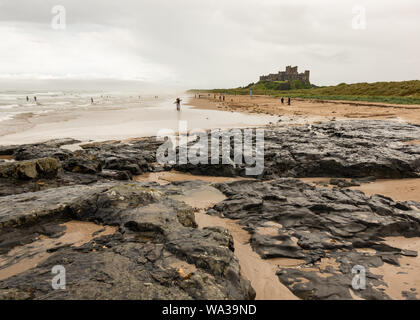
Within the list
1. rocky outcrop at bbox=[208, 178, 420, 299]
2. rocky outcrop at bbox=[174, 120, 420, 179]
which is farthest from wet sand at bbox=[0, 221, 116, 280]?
rocky outcrop at bbox=[174, 120, 420, 179]

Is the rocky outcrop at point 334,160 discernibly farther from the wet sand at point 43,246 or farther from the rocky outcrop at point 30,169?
the wet sand at point 43,246

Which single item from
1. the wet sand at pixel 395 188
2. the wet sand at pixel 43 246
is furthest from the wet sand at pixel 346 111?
the wet sand at pixel 43 246

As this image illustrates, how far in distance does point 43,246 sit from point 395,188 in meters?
8.46

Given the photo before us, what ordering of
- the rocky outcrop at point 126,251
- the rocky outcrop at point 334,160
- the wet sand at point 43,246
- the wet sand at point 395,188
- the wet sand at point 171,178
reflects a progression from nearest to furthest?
the rocky outcrop at point 126,251 < the wet sand at point 43,246 < the wet sand at point 395,188 < the rocky outcrop at point 334,160 < the wet sand at point 171,178

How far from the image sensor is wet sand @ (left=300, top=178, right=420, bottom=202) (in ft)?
19.9

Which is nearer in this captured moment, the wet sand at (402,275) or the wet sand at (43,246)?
the wet sand at (402,275)

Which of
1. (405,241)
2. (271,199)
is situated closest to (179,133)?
(271,199)

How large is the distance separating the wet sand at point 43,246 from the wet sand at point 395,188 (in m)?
6.07

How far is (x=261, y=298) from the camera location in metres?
3.10

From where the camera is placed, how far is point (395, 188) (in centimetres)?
662

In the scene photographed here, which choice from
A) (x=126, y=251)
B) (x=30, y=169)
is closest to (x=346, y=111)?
(x=30, y=169)

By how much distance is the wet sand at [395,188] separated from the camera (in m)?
6.07

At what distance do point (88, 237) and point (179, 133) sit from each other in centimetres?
1226
